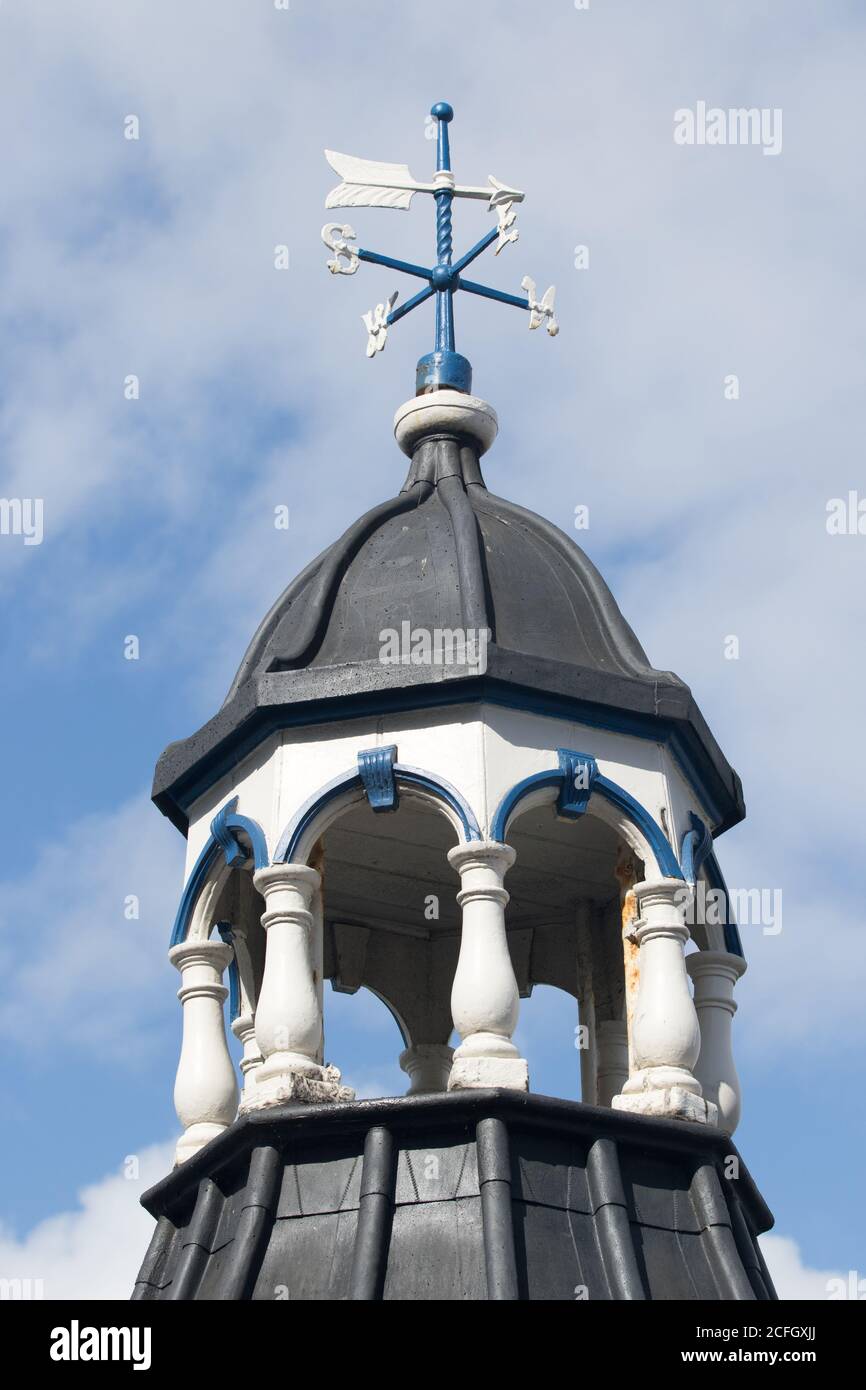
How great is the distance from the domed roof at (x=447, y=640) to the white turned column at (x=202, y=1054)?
1.42 metres

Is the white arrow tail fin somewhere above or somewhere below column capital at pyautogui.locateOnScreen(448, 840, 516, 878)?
above

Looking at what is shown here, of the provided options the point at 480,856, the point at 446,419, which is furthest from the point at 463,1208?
the point at 446,419

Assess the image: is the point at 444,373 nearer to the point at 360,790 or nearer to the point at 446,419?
the point at 446,419

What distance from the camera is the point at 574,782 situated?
20469mm

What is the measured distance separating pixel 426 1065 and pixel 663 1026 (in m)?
4.06

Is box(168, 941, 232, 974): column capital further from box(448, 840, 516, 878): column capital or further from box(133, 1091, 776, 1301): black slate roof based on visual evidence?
box(448, 840, 516, 878): column capital

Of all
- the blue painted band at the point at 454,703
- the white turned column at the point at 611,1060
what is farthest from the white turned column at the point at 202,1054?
the white turned column at the point at 611,1060

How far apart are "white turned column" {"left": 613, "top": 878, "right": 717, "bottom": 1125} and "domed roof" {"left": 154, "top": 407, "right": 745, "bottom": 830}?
5.13 feet

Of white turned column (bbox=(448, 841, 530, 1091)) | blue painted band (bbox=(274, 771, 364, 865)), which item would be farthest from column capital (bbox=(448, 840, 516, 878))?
blue painted band (bbox=(274, 771, 364, 865))

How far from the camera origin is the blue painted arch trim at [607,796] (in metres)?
20.2

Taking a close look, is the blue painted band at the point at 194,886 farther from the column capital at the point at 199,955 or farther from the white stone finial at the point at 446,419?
the white stone finial at the point at 446,419

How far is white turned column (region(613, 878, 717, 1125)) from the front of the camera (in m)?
19.5

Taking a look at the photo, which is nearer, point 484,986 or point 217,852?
point 484,986
